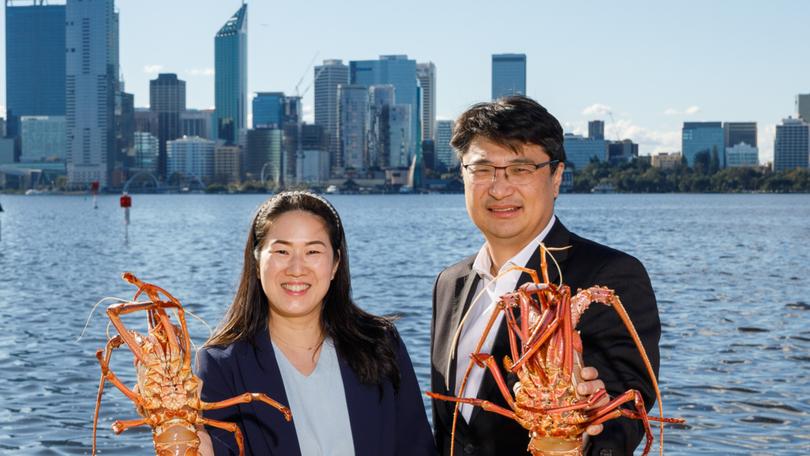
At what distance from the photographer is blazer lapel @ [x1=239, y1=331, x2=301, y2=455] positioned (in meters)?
4.55

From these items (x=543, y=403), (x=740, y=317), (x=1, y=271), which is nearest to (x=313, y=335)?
(x=543, y=403)

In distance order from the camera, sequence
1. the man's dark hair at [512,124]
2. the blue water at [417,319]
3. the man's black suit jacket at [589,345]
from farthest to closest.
Answer: the blue water at [417,319] < the man's dark hair at [512,124] < the man's black suit jacket at [589,345]

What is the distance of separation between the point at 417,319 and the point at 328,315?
1980 centimetres

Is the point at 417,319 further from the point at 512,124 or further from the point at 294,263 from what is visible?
the point at 294,263

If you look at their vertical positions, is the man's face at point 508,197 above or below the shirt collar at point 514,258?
above

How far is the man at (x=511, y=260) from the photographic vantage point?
467 centimetres

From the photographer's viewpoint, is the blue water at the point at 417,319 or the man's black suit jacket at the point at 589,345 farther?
the blue water at the point at 417,319

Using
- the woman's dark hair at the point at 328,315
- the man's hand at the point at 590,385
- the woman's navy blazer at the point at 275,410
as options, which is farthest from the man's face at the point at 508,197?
the man's hand at the point at 590,385

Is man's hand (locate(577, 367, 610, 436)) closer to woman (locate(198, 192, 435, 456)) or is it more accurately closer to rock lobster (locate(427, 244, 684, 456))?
rock lobster (locate(427, 244, 684, 456))

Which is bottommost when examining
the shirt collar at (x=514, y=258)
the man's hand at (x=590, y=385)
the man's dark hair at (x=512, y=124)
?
the man's hand at (x=590, y=385)

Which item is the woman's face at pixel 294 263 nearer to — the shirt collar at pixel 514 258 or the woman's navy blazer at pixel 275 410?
the woman's navy blazer at pixel 275 410

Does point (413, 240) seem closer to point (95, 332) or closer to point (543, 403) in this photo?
point (95, 332)

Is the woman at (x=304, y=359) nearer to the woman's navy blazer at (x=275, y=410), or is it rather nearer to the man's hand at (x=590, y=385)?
the woman's navy blazer at (x=275, y=410)

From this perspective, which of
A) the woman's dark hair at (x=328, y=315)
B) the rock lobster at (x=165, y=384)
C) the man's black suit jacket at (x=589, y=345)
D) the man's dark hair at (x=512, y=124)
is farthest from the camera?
the man's dark hair at (x=512, y=124)
